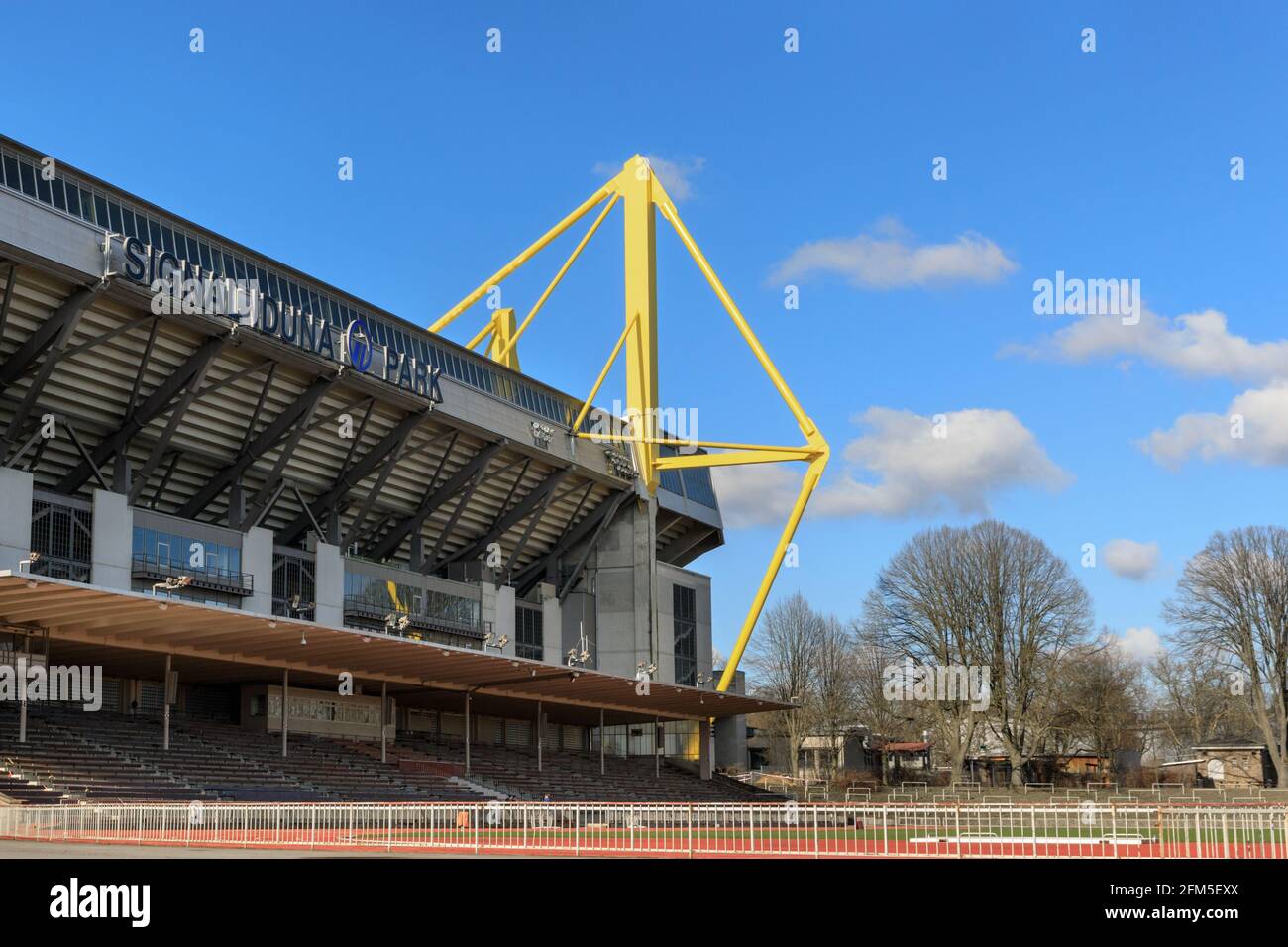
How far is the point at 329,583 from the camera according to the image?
5775cm

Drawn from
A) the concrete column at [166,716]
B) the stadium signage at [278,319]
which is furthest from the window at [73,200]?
the concrete column at [166,716]

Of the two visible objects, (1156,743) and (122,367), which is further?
(1156,743)

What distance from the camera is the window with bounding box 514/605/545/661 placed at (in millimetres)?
71137

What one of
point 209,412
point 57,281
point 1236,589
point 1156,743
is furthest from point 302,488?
point 1156,743

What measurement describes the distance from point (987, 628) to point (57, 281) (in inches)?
2256

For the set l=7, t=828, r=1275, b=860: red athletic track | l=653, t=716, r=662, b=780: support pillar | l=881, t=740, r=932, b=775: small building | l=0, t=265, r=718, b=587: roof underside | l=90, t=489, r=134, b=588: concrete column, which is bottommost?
l=881, t=740, r=932, b=775: small building

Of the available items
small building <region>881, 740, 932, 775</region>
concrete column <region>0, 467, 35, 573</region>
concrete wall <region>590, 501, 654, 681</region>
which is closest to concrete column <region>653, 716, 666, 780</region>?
concrete wall <region>590, 501, 654, 681</region>

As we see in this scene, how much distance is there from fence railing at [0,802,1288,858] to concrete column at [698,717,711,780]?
2041 inches

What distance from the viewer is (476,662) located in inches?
2124

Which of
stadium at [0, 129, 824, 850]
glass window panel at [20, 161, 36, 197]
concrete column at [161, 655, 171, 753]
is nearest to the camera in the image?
glass window panel at [20, 161, 36, 197]

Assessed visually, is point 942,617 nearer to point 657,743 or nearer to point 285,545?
point 657,743

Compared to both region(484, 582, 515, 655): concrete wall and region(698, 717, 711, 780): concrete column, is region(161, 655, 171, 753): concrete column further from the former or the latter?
region(698, 717, 711, 780): concrete column
